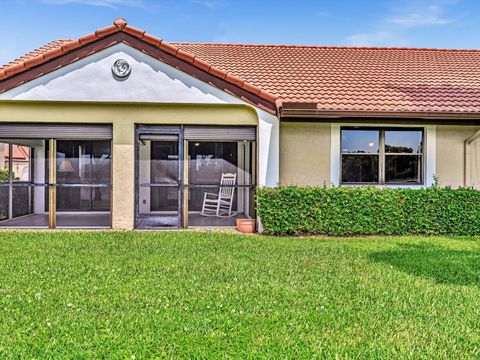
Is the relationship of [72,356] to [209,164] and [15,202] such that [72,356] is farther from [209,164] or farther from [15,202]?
[15,202]

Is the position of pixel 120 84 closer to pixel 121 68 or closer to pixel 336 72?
pixel 121 68

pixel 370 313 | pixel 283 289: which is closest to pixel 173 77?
pixel 283 289

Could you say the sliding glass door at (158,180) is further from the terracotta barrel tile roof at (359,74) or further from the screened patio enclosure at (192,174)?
the terracotta barrel tile roof at (359,74)

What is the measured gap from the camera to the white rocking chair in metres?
11.2

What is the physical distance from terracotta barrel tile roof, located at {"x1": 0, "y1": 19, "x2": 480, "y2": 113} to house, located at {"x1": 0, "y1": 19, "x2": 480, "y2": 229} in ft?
0.24

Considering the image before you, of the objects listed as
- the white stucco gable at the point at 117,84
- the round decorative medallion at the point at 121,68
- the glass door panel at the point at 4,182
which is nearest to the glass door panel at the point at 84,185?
the white stucco gable at the point at 117,84

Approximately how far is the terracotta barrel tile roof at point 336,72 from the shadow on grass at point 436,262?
416 cm

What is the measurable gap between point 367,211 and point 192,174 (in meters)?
4.79

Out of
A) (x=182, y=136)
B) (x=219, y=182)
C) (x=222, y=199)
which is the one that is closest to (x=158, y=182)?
(x=182, y=136)

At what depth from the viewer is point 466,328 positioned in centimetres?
424

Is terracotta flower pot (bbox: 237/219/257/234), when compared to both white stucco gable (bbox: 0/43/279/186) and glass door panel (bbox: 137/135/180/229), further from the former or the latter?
white stucco gable (bbox: 0/43/279/186)

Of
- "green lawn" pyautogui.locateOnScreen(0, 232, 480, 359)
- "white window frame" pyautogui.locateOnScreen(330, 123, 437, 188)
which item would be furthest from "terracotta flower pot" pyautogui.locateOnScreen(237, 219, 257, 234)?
"white window frame" pyautogui.locateOnScreen(330, 123, 437, 188)

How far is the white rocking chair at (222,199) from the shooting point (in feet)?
36.9

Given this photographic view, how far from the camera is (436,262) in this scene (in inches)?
284
